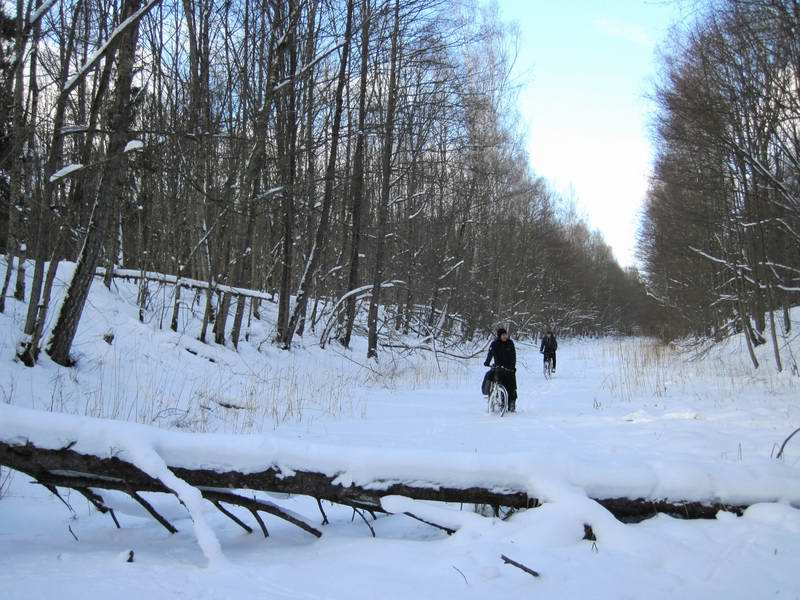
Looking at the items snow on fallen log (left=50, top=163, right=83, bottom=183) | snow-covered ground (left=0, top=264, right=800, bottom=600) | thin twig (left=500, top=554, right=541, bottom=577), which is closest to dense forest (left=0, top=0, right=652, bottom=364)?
snow on fallen log (left=50, top=163, right=83, bottom=183)

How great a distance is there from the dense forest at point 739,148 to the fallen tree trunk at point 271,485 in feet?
22.3

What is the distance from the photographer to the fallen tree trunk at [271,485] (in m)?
2.81

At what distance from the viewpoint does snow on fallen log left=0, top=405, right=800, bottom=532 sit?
2.81m

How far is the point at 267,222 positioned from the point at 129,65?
8.01m

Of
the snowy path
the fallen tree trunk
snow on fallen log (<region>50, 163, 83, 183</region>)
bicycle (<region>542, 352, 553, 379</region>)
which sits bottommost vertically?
bicycle (<region>542, 352, 553, 379</region>)

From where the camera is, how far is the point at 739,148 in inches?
438

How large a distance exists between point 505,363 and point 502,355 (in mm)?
176

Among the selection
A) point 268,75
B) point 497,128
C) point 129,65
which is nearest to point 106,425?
point 129,65

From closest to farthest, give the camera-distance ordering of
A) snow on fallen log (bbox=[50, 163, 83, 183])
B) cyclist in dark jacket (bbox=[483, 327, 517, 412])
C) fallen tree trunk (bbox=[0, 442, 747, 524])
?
fallen tree trunk (bbox=[0, 442, 747, 524]) → snow on fallen log (bbox=[50, 163, 83, 183]) → cyclist in dark jacket (bbox=[483, 327, 517, 412])

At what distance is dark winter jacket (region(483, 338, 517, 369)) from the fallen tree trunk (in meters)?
6.01

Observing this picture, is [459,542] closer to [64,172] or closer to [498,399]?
[498,399]

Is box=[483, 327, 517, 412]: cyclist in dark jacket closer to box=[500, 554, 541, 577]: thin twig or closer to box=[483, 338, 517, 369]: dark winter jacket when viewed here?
box=[483, 338, 517, 369]: dark winter jacket

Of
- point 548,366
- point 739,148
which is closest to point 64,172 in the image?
point 739,148

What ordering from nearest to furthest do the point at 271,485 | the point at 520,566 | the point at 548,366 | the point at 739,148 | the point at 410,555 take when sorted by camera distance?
the point at 520,566 < the point at 410,555 < the point at 271,485 < the point at 739,148 < the point at 548,366
